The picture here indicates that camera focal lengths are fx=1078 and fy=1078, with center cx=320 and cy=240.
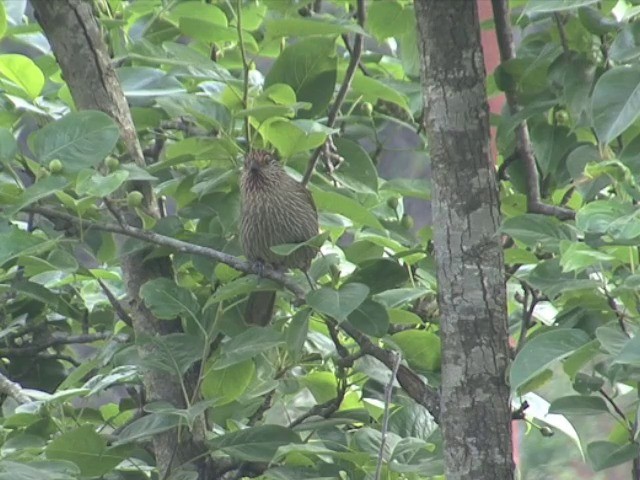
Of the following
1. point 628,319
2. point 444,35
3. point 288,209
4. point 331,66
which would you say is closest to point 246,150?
point 331,66

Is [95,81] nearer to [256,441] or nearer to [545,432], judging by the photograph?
[256,441]

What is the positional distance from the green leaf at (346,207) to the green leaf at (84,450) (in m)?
0.40

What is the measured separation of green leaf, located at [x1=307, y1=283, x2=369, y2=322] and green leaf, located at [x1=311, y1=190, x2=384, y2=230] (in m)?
0.19

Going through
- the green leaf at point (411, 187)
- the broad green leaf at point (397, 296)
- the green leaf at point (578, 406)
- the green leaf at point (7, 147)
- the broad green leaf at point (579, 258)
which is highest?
the green leaf at point (7, 147)

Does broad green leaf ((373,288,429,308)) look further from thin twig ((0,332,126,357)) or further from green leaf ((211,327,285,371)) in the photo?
thin twig ((0,332,126,357))

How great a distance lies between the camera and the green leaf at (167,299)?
126 cm

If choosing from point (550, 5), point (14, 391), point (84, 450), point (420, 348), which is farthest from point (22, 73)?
point (550, 5)

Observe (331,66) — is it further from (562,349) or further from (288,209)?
(562,349)

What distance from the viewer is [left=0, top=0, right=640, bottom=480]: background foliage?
1111 mm

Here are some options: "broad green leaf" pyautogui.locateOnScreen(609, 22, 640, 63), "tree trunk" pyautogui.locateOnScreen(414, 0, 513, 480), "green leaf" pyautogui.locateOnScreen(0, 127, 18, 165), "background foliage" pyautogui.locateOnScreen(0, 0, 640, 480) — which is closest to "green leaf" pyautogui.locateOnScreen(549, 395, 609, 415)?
"background foliage" pyautogui.locateOnScreen(0, 0, 640, 480)

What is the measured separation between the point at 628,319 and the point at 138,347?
1.96 ft

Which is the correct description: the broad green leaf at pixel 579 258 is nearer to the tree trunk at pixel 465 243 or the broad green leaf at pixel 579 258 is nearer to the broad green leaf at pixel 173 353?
the tree trunk at pixel 465 243

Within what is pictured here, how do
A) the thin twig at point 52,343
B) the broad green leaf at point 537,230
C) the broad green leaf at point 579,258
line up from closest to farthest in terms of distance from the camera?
the broad green leaf at point 579,258, the broad green leaf at point 537,230, the thin twig at point 52,343

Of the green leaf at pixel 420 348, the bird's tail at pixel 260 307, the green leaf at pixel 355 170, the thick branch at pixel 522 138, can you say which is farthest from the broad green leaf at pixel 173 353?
the thick branch at pixel 522 138
